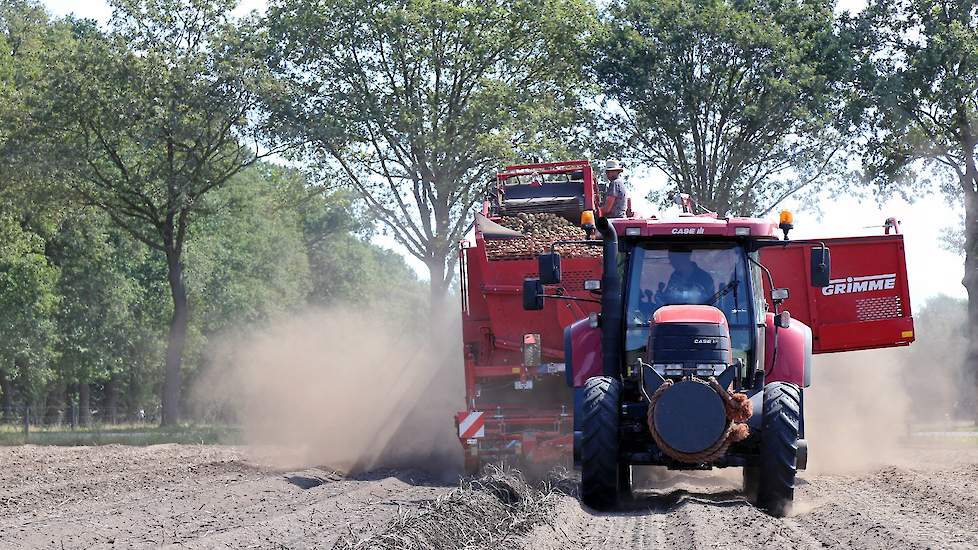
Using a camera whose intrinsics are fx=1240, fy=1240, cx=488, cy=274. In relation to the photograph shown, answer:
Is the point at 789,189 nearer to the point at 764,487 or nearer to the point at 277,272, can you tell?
the point at 764,487

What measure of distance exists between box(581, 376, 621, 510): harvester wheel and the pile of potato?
4.33 m

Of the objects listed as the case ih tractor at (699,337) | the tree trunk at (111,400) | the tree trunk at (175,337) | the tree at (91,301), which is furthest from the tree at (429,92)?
the tree trunk at (111,400)

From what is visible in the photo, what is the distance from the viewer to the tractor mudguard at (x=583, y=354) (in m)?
13.3

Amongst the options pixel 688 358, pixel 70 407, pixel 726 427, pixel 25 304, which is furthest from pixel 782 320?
pixel 70 407

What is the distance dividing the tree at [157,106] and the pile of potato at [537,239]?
16894mm

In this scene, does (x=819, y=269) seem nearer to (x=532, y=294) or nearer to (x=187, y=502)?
(x=532, y=294)

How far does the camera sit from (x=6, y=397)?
159 feet

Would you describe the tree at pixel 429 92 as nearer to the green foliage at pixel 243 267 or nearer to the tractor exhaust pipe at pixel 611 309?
the green foliage at pixel 243 267

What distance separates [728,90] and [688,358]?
2259cm

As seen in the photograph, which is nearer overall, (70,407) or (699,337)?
(699,337)

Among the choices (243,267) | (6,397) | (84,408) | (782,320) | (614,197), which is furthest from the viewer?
(243,267)

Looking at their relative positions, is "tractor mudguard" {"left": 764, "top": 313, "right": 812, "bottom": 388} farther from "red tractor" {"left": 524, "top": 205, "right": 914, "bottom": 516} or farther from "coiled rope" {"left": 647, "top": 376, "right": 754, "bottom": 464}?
"coiled rope" {"left": 647, "top": 376, "right": 754, "bottom": 464}

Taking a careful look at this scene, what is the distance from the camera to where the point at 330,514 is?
1282cm

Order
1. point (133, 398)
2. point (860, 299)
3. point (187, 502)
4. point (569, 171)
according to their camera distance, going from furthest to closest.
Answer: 1. point (133, 398)
2. point (569, 171)
3. point (860, 299)
4. point (187, 502)
